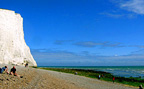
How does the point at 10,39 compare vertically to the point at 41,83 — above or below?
above

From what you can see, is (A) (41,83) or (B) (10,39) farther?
(B) (10,39)

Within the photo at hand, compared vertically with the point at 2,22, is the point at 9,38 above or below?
below

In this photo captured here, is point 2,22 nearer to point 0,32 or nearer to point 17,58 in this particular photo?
point 0,32

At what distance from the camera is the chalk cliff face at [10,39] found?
3959cm

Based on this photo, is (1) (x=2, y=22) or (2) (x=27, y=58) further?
(2) (x=27, y=58)

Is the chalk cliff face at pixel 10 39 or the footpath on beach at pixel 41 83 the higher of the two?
the chalk cliff face at pixel 10 39

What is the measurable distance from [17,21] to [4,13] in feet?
19.5

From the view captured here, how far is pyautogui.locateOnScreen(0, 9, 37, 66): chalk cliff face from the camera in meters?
39.6

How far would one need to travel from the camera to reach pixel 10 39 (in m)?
42.9

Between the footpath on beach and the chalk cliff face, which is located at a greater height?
the chalk cliff face

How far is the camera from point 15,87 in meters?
9.55

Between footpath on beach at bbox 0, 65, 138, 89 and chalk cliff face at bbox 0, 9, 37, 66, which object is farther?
chalk cliff face at bbox 0, 9, 37, 66

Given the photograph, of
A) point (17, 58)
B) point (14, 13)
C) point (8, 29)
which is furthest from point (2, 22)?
point (17, 58)

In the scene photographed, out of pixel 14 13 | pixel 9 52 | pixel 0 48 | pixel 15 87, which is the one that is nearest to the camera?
pixel 15 87
